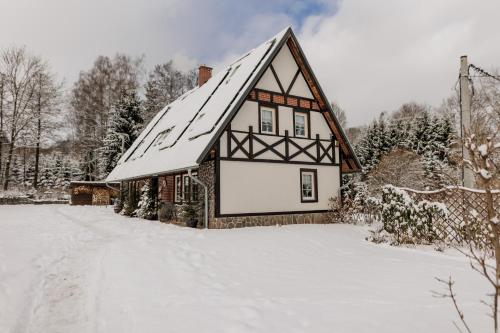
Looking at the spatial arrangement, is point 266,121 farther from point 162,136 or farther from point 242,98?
point 162,136

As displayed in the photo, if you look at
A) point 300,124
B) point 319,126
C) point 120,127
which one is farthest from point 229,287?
point 120,127

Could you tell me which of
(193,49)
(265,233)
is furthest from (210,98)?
(193,49)

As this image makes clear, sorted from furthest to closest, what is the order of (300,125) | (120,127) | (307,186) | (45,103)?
(45,103) → (120,127) → (300,125) → (307,186)

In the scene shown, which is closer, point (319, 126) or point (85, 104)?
point (319, 126)

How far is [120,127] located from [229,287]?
95.8ft

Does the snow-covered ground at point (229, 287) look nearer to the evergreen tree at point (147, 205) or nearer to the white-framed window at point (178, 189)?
the white-framed window at point (178, 189)

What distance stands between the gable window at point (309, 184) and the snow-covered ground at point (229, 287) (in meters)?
5.11

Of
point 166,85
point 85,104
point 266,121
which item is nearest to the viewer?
point 266,121

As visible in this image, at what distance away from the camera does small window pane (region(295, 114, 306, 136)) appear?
14.4 meters

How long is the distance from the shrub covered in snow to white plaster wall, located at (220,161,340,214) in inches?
183

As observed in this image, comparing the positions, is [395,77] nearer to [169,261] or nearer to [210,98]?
[210,98]

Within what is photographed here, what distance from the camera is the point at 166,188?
16016 mm

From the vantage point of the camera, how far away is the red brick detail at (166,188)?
15.5 metres

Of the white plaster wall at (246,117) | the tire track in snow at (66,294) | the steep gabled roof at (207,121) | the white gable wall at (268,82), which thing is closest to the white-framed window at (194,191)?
the steep gabled roof at (207,121)
